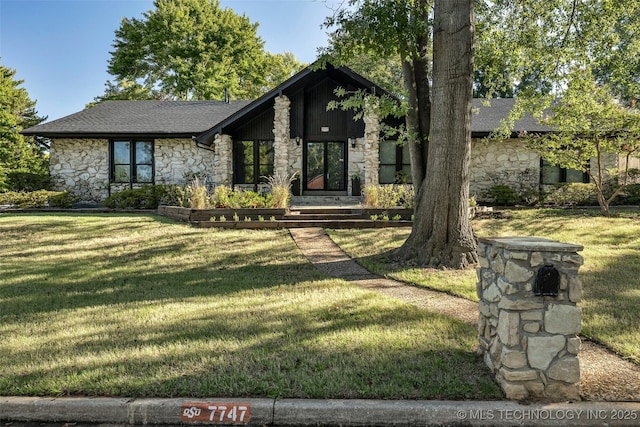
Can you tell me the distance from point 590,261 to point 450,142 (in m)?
3.41

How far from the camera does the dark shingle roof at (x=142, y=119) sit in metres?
17.0

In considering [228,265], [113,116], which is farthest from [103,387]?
[113,116]

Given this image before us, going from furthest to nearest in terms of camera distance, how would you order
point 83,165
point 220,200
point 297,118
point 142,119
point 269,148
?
point 142,119 < point 83,165 < point 269,148 < point 297,118 < point 220,200

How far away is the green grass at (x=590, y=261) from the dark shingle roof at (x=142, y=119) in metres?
10.5

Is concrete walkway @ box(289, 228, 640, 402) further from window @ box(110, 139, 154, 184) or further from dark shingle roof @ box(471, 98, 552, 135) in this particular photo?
window @ box(110, 139, 154, 184)

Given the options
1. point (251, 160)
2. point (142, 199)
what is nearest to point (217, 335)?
point (142, 199)

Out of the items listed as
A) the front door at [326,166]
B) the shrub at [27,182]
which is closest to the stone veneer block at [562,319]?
the front door at [326,166]

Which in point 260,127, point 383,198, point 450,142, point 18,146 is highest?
point 260,127

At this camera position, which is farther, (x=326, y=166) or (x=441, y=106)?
(x=326, y=166)

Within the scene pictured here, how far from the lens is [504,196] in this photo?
15.7 metres

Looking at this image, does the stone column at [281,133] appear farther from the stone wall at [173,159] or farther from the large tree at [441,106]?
the large tree at [441,106]

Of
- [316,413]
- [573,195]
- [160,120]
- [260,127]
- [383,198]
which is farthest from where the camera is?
[160,120]

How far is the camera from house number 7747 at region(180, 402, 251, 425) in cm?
276

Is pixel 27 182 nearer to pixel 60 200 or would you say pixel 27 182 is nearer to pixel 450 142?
pixel 60 200
